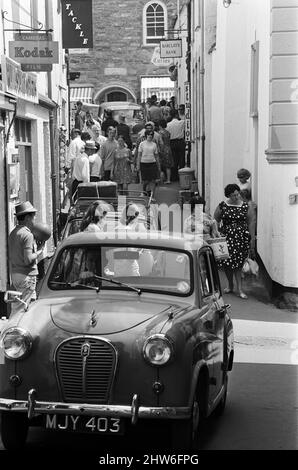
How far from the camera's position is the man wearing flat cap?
33.5 ft

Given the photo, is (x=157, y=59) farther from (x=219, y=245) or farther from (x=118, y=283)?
(x=118, y=283)

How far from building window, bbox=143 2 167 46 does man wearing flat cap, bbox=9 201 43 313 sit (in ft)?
130

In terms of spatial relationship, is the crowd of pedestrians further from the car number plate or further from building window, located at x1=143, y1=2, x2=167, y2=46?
building window, located at x1=143, y1=2, x2=167, y2=46

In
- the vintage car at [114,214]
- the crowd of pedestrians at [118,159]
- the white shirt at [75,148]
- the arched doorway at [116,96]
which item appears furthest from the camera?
the arched doorway at [116,96]

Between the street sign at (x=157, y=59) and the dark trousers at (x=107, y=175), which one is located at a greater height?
the street sign at (x=157, y=59)

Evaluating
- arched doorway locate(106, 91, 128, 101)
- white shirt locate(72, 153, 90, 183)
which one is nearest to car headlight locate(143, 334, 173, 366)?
white shirt locate(72, 153, 90, 183)

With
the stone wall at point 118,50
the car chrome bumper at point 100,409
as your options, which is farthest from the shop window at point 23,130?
the stone wall at point 118,50

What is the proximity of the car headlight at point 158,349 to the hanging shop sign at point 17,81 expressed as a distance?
7162mm

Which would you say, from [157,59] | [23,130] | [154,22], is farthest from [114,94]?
[23,130]

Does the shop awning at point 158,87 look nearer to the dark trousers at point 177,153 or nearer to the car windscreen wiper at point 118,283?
the dark trousers at point 177,153

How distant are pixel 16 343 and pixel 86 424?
0.76 meters

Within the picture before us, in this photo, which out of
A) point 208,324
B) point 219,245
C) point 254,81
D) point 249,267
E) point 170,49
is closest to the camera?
point 208,324

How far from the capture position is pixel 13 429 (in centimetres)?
655

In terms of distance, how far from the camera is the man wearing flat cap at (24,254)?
402 inches
